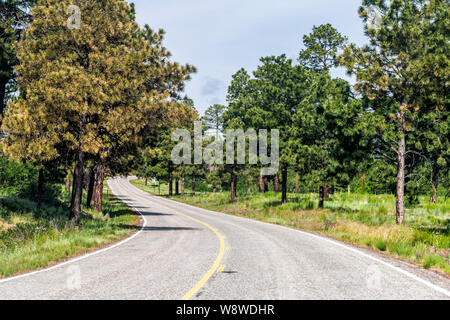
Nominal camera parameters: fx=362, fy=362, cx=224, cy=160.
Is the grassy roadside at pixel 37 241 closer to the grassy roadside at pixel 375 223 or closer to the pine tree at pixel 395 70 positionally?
the grassy roadside at pixel 375 223

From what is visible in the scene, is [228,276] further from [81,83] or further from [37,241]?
[81,83]

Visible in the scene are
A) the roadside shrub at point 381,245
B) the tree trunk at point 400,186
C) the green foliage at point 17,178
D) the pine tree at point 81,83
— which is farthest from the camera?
the green foliage at point 17,178

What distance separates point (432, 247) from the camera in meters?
12.6

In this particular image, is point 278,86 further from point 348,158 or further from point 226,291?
point 226,291

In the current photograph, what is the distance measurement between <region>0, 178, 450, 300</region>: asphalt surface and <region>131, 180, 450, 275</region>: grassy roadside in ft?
5.02

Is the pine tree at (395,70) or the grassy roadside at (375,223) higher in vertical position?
the pine tree at (395,70)

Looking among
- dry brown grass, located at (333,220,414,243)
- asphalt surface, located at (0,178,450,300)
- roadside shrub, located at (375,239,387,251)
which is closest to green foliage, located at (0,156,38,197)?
asphalt surface, located at (0,178,450,300)

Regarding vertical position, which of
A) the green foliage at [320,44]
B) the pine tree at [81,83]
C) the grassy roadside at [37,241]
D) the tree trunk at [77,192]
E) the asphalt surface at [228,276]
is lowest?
the grassy roadside at [37,241]

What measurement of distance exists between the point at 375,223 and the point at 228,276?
50.3ft

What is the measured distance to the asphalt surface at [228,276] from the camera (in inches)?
247

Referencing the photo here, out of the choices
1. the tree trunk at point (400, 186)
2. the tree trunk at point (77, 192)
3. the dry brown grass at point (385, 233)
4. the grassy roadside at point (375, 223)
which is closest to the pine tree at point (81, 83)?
the tree trunk at point (77, 192)

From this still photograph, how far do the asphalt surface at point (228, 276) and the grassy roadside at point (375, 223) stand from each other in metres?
1.53
